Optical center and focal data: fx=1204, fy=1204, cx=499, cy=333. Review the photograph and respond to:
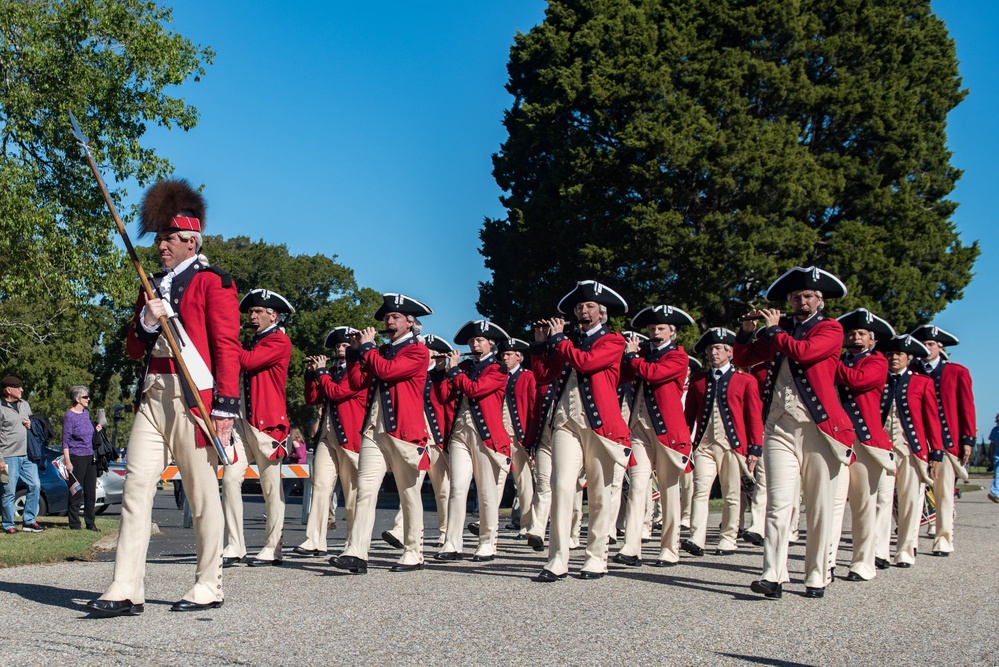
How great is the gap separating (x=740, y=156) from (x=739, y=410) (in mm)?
14702

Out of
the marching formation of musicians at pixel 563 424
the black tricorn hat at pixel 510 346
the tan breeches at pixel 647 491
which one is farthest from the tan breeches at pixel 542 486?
the black tricorn hat at pixel 510 346

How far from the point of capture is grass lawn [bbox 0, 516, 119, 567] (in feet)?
32.1

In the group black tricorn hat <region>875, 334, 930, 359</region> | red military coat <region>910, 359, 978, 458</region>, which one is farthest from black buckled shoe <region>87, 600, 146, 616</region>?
red military coat <region>910, 359, 978, 458</region>

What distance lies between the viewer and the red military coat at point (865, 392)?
8625 mm

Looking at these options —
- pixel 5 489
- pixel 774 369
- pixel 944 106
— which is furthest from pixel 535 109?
pixel 774 369

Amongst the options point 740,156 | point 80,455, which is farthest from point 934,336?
point 740,156

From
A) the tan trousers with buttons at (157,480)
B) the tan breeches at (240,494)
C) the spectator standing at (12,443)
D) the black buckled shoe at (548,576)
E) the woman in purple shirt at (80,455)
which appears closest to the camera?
the tan trousers with buttons at (157,480)

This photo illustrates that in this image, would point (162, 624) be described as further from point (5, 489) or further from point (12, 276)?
point (12, 276)

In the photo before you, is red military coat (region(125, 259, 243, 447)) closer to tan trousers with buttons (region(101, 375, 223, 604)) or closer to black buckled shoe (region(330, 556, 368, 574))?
tan trousers with buttons (region(101, 375, 223, 604))

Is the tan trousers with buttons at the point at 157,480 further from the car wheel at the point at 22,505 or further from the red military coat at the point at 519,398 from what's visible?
the car wheel at the point at 22,505

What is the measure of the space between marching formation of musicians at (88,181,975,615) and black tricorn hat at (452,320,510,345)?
27mm

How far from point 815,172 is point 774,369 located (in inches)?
758

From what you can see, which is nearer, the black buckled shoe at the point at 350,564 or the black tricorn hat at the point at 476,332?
the black buckled shoe at the point at 350,564

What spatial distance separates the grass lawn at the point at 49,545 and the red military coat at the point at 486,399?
11.7ft
